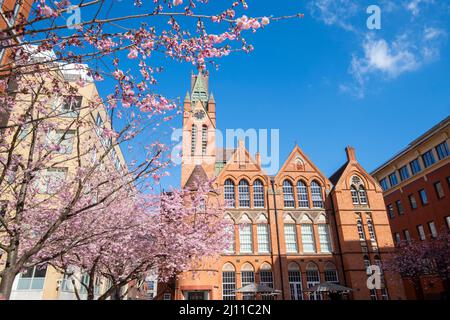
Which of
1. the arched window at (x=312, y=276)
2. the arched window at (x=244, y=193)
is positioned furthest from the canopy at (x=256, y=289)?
the arched window at (x=244, y=193)

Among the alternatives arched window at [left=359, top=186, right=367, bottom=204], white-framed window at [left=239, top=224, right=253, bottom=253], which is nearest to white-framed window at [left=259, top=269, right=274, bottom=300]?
white-framed window at [left=239, top=224, right=253, bottom=253]

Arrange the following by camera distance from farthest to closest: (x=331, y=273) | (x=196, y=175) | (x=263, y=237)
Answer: (x=196, y=175) → (x=263, y=237) → (x=331, y=273)

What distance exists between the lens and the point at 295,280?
90.6ft

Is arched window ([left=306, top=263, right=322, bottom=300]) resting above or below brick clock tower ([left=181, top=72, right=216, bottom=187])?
below

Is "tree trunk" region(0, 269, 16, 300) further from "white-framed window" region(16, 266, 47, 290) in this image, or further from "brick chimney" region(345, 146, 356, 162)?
"brick chimney" region(345, 146, 356, 162)

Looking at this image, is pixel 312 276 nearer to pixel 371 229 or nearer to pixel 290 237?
pixel 290 237

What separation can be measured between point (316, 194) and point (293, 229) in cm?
473

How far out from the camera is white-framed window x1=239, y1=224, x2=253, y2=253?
28.7 m

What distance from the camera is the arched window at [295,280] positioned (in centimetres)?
2698

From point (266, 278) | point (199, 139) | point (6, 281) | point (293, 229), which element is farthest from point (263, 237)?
point (6, 281)

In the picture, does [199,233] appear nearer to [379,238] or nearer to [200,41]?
[200,41]

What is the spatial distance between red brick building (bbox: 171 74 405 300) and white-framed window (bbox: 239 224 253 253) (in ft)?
0.31
